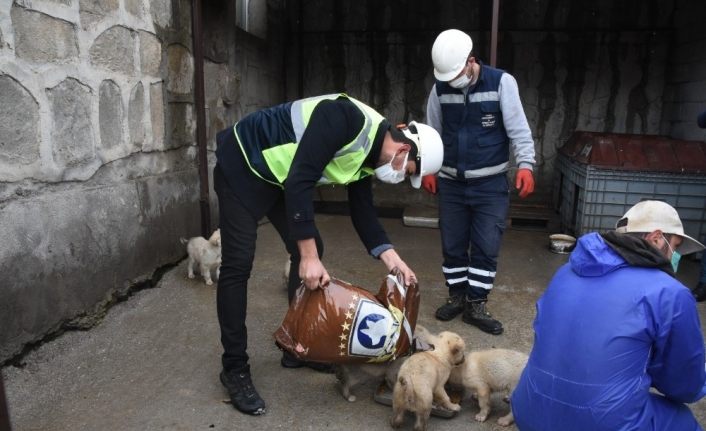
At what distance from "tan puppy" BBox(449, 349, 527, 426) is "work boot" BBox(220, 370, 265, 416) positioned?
1007mm

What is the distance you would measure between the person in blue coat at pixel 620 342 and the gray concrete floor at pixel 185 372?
2.75 feet

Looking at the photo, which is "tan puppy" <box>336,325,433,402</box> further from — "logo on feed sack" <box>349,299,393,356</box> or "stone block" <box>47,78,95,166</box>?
"stone block" <box>47,78,95,166</box>

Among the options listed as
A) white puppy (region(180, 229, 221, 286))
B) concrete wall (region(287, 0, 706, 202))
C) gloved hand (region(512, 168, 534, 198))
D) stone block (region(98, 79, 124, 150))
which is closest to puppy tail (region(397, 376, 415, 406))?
gloved hand (region(512, 168, 534, 198))

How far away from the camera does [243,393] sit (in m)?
2.61

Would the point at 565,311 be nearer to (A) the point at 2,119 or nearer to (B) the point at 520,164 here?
(B) the point at 520,164

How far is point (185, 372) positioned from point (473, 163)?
2291 millimetres

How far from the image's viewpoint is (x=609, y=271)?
1.77 metres

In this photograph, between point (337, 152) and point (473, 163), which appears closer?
point (337, 152)

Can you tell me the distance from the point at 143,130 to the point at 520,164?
2.90m

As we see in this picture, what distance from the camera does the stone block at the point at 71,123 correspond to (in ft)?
10.4

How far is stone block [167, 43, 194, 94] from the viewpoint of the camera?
4.46 meters

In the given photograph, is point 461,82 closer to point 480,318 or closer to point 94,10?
point 480,318

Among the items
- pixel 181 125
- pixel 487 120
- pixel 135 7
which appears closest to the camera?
pixel 487 120

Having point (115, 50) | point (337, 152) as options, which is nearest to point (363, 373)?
point (337, 152)
